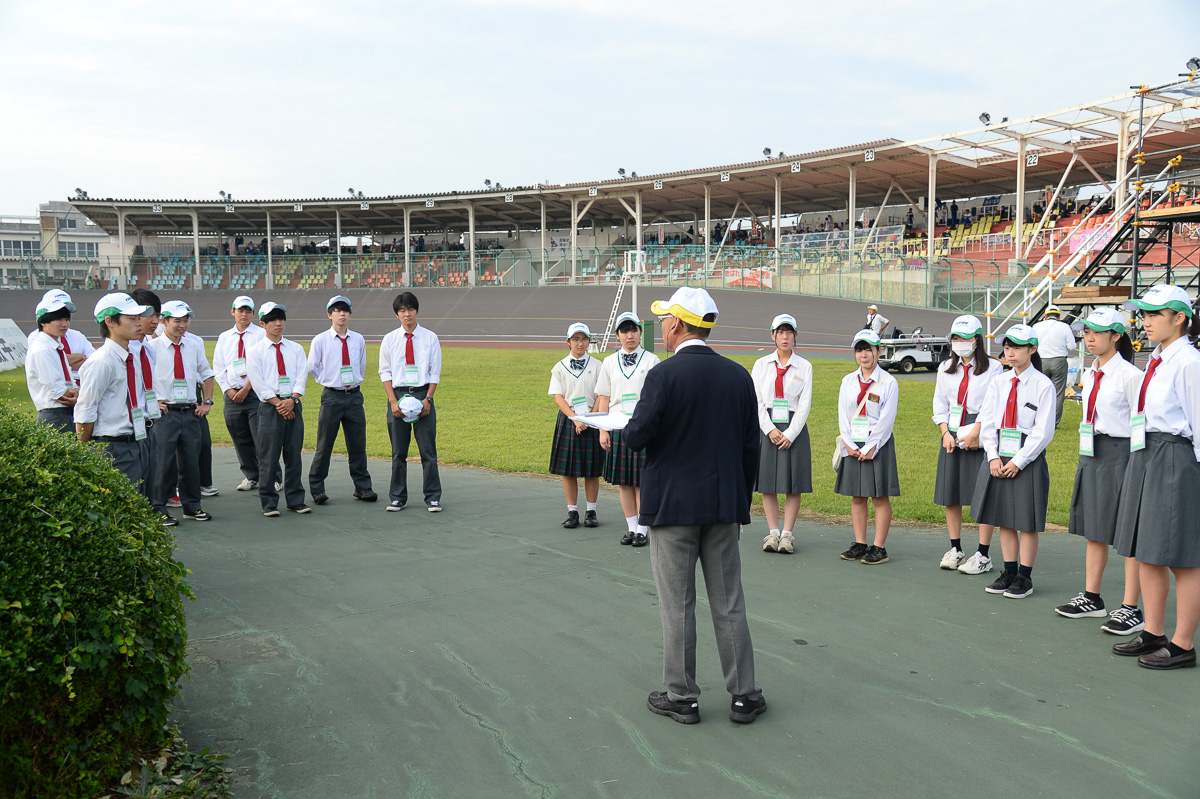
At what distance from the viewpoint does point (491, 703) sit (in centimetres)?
384

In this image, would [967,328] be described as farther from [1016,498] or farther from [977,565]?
[977,565]

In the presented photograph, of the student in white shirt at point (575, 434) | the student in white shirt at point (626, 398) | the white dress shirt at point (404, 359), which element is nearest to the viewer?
the student in white shirt at point (626, 398)

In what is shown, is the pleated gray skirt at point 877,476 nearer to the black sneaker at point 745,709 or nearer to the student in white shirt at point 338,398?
the black sneaker at point 745,709

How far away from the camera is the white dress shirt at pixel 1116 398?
473cm

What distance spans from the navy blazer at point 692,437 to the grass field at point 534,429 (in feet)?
13.2

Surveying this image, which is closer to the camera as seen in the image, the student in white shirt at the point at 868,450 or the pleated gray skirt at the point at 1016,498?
the pleated gray skirt at the point at 1016,498

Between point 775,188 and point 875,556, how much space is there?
125ft

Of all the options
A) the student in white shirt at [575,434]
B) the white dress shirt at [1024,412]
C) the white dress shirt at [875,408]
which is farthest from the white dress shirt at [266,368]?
the white dress shirt at [1024,412]

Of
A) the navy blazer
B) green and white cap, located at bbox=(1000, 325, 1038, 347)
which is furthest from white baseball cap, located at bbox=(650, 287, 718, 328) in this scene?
green and white cap, located at bbox=(1000, 325, 1038, 347)

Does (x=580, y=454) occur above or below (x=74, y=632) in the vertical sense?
below

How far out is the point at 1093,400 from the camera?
4.95 m

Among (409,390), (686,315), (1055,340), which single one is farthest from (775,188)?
(686,315)

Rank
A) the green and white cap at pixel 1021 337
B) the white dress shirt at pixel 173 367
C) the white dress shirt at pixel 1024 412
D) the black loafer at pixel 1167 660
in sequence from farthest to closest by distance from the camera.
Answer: the white dress shirt at pixel 173 367
the green and white cap at pixel 1021 337
the white dress shirt at pixel 1024 412
the black loafer at pixel 1167 660

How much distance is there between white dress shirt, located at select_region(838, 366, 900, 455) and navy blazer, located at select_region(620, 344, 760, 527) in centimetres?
288
